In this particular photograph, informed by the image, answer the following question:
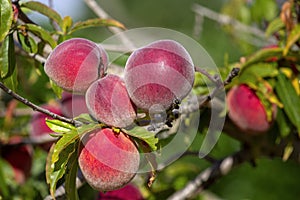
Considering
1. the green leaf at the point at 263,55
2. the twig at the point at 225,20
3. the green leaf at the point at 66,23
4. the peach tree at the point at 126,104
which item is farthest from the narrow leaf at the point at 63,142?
the twig at the point at 225,20

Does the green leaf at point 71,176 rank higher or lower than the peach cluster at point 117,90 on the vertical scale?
lower

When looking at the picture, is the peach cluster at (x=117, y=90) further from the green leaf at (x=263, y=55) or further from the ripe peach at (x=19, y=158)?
Result: the ripe peach at (x=19, y=158)

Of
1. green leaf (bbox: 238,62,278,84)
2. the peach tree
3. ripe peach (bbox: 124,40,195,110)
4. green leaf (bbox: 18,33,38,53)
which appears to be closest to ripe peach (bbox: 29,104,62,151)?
the peach tree

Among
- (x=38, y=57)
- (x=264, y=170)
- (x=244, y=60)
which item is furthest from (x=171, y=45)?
(x=264, y=170)

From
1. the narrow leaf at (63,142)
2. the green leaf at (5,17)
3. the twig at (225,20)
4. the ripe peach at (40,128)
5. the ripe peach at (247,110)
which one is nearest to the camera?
the narrow leaf at (63,142)

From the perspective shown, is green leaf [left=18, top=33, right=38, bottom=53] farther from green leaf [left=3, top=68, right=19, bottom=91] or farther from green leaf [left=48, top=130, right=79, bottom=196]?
green leaf [left=48, top=130, right=79, bottom=196]

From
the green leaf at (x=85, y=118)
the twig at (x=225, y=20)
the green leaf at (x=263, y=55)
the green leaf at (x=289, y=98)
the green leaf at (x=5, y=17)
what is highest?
the green leaf at (x=5, y=17)
